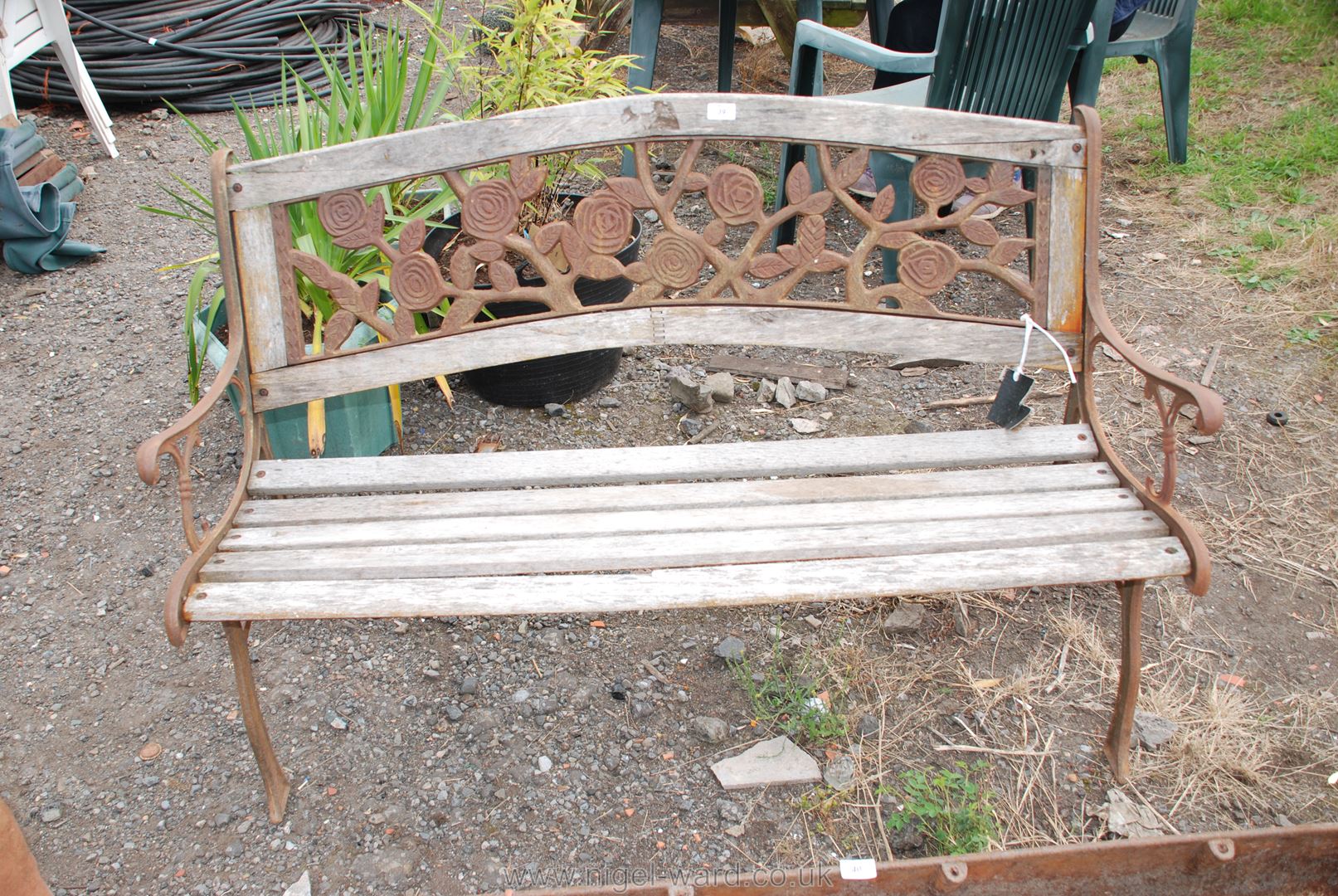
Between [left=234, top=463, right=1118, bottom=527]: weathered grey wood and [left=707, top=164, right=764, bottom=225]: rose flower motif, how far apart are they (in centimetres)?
61

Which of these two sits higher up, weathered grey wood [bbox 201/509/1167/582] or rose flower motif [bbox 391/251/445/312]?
rose flower motif [bbox 391/251/445/312]

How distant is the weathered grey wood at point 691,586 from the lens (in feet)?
5.70

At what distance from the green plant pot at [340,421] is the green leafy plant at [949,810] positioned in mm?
1727

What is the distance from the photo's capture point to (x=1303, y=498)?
296 cm

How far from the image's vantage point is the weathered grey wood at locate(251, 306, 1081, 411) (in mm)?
2207

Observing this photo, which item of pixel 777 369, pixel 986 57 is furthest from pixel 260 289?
pixel 986 57

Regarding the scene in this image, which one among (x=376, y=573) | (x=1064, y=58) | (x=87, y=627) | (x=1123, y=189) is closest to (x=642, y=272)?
(x=376, y=573)

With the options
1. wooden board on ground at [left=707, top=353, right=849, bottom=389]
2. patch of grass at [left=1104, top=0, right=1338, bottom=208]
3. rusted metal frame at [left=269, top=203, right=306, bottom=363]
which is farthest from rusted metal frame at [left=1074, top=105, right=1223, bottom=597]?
patch of grass at [left=1104, top=0, right=1338, bottom=208]

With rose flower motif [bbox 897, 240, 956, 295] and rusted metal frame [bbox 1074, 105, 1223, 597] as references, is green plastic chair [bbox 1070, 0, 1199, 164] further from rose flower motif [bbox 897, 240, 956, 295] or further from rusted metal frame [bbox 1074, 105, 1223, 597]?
rose flower motif [bbox 897, 240, 956, 295]

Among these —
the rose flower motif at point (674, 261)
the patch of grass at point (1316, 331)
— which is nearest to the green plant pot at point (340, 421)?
the rose flower motif at point (674, 261)

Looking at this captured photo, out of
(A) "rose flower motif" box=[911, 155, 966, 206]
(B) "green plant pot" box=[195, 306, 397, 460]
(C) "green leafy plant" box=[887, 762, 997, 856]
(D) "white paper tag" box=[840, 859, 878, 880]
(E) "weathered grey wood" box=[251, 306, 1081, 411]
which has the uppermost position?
(A) "rose flower motif" box=[911, 155, 966, 206]

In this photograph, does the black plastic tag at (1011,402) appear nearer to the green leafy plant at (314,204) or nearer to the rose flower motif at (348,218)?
the rose flower motif at (348,218)

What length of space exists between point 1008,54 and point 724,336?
1.82 m

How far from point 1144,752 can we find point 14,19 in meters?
5.21
